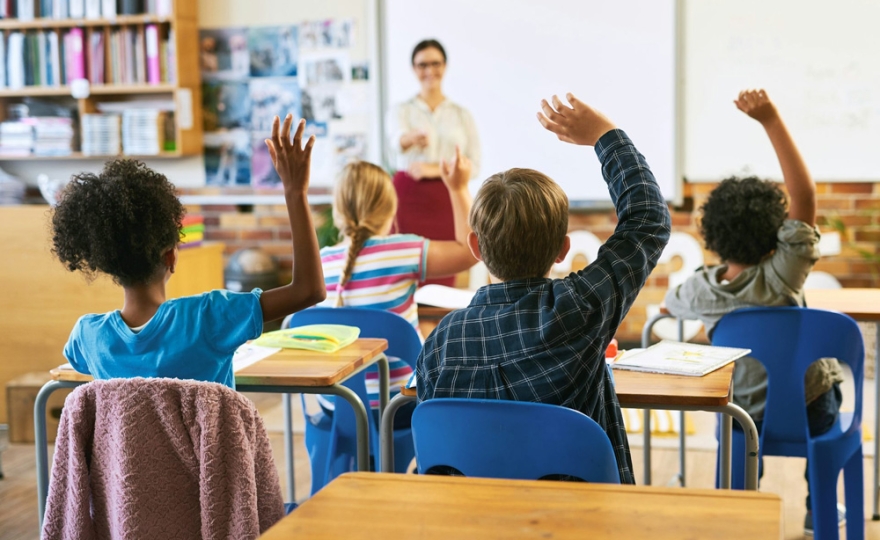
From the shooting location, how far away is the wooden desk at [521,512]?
873 mm

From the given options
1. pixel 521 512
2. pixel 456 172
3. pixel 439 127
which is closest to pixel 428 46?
pixel 439 127

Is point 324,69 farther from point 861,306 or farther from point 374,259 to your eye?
point 861,306

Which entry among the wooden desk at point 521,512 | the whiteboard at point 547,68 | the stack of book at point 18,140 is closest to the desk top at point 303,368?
the wooden desk at point 521,512

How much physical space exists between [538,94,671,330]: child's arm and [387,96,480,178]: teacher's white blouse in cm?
303

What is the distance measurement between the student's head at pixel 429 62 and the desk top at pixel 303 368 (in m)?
2.74

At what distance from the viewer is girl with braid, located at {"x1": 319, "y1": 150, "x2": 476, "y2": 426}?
241cm

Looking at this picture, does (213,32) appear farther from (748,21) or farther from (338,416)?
(338,416)

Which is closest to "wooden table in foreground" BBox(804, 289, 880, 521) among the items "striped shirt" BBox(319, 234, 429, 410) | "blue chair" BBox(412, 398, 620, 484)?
"striped shirt" BBox(319, 234, 429, 410)

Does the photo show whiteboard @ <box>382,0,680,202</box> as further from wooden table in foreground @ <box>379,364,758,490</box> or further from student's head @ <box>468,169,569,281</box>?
student's head @ <box>468,169,569,281</box>

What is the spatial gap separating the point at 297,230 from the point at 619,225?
20.1 inches

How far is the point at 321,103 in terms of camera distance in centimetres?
521

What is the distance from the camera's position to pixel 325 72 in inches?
204

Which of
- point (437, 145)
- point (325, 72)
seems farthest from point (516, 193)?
point (325, 72)

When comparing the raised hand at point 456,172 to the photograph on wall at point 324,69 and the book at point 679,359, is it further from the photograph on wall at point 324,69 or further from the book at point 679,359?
the photograph on wall at point 324,69
